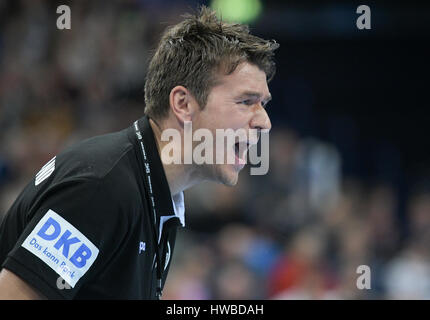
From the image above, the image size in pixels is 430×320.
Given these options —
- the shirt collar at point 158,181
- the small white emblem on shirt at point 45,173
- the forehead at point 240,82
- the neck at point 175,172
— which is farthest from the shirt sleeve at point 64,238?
the forehead at point 240,82

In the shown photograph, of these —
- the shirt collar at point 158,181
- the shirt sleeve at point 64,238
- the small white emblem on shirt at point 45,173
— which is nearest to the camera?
the shirt sleeve at point 64,238

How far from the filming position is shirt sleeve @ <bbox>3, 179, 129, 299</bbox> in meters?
2.09

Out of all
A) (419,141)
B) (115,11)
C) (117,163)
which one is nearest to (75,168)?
(117,163)

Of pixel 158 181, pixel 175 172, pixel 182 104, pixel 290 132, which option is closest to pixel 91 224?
pixel 158 181

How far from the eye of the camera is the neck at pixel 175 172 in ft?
8.63

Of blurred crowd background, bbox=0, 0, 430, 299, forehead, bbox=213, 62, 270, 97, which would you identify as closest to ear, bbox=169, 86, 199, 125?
forehead, bbox=213, 62, 270, 97

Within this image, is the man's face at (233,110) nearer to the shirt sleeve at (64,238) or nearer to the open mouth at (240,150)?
the open mouth at (240,150)

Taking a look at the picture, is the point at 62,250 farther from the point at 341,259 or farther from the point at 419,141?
the point at 419,141

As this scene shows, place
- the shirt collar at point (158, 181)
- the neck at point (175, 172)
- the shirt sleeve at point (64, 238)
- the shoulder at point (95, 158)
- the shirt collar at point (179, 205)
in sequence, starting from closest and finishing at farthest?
the shirt sleeve at point (64, 238) → the shoulder at point (95, 158) → the shirt collar at point (158, 181) → the neck at point (175, 172) → the shirt collar at point (179, 205)

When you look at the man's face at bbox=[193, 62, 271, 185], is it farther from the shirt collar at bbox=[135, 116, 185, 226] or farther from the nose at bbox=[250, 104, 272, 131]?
the shirt collar at bbox=[135, 116, 185, 226]

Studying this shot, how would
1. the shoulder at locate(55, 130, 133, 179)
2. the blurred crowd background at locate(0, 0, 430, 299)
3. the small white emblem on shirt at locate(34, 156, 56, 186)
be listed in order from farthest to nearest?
1. the blurred crowd background at locate(0, 0, 430, 299)
2. the small white emblem on shirt at locate(34, 156, 56, 186)
3. the shoulder at locate(55, 130, 133, 179)

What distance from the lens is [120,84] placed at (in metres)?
7.58

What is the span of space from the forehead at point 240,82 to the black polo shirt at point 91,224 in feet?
1.23

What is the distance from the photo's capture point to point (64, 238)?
211 cm
